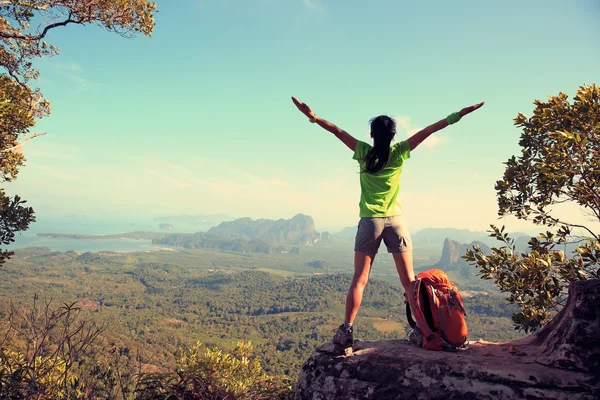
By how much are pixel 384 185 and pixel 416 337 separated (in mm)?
1976

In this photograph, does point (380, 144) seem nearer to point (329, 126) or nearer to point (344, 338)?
Result: point (329, 126)

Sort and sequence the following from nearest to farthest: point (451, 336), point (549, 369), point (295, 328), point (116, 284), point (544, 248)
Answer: point (549, 369), point (451, 336), point (544, 248), point (295, 328), point (116, 284)

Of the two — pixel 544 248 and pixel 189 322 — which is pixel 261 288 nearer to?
pixel 189 322

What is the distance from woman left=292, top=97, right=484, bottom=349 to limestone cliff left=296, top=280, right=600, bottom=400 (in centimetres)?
43

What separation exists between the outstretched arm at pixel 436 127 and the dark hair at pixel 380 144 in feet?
0.88

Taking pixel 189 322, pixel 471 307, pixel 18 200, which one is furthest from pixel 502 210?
pixel 471 307

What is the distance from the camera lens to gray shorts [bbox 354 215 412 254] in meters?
3.80

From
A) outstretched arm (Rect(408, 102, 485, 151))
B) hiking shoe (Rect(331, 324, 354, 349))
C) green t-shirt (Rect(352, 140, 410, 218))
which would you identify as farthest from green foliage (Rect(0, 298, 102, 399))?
outstretched arm (Rect(408, 102, 485, 151))

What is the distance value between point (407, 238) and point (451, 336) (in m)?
1.25

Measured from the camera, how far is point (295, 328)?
10288cm

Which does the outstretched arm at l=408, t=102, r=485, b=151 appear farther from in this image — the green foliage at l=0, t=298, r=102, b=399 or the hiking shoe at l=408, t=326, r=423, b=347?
the green foliage at l=0, t=298, r=102, b=399

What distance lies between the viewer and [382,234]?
3.88 meters

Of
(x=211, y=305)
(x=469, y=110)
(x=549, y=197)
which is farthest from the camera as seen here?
(x=211, y=305)

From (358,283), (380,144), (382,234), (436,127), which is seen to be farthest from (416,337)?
(436,127)
